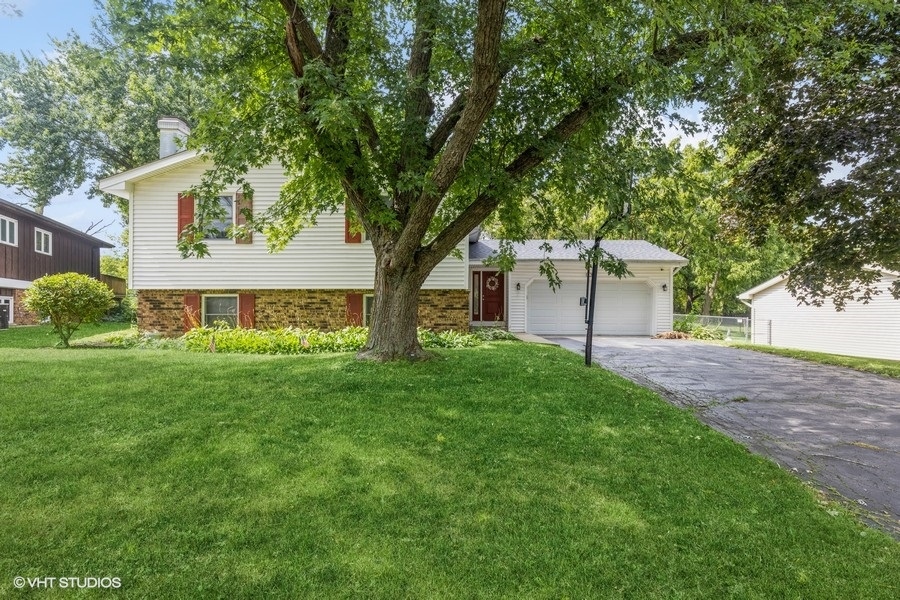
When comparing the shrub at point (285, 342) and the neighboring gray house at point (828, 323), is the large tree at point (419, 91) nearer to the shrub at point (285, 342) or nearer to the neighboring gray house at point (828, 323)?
the shrub at point (285, 342)

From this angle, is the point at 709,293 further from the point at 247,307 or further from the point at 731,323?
the point at 247,307

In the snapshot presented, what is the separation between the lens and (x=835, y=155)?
718 centimetres

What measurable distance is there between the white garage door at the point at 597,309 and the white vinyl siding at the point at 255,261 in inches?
194

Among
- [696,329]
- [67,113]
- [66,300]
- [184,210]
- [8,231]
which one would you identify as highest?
[67,113]

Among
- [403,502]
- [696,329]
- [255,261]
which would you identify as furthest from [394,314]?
[696,329]

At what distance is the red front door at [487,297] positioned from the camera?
52.5 ft

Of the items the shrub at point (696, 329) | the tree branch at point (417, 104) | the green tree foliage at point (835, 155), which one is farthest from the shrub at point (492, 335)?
the shrub at point (696, 329)

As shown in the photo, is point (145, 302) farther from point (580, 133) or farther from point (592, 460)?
point (592, 460)

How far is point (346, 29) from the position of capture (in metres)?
6.43

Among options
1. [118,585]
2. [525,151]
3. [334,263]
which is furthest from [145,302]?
[118,585]

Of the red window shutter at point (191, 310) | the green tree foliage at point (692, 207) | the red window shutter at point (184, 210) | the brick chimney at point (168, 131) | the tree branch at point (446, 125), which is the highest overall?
the brick chimney at point (168, 131)

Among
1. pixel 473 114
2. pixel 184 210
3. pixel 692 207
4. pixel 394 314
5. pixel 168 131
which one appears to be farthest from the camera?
pixel 168 131

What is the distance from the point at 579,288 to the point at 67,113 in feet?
82.2

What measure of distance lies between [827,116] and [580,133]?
453cm
